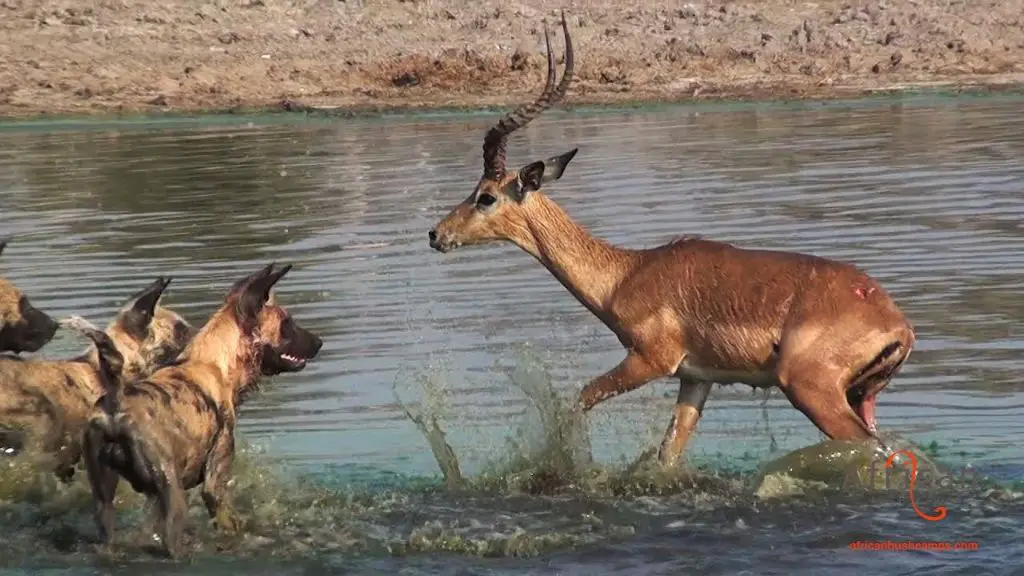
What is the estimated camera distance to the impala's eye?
11914 millimetres

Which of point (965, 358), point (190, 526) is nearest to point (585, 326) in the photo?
point (965, 358)

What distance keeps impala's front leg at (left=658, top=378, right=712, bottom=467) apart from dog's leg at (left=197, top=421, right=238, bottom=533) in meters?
2.55

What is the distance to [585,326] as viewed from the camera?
15664 mm

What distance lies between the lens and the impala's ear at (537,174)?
11625 millimetres

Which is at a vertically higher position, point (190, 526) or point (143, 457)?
point (143, 457)

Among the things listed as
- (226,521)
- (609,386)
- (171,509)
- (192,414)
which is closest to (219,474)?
(226,521)

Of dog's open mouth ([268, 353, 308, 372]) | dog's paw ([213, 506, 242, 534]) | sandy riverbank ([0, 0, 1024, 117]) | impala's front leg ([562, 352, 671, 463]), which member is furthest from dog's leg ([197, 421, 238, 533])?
sandy riverbank ([0, 0, 1024, 117])

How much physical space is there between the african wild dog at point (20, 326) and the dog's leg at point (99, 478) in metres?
2.59

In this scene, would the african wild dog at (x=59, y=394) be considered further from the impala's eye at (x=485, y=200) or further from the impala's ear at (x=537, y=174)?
the impala's ear at (x=537, y=174)

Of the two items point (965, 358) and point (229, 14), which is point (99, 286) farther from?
point (229, 14)

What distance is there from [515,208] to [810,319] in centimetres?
202

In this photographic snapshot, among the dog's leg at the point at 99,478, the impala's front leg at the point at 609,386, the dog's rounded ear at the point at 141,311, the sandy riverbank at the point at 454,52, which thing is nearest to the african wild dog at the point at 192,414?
the dog's leg at the point at 99,478

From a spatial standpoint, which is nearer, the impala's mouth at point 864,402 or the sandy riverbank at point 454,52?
the impala's mouth at point 864,402

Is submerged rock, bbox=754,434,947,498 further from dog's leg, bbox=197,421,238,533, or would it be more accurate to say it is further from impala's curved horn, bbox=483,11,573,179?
dog's leg, bbox=197,421,238,533
